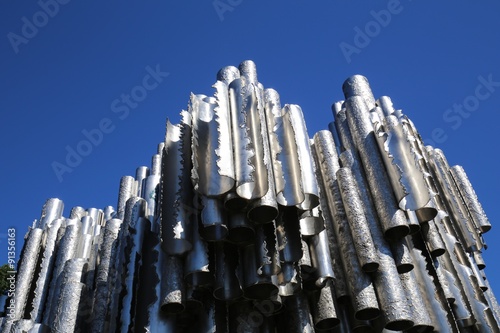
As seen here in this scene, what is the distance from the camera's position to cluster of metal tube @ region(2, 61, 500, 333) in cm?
511

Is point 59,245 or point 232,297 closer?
point 232,297

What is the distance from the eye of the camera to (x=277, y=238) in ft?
17.4

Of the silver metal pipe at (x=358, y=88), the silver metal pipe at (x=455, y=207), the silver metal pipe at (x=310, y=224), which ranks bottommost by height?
the silver metal pipe at (x=310, y=224)

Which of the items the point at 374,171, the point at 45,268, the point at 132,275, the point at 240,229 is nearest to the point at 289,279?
the point at 240,229

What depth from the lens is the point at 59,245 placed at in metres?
11.3

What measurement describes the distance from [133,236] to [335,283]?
2.62 m

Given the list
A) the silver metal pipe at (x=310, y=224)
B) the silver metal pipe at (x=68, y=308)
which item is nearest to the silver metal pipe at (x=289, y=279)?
the silver metal pipe at (x=310, y=224)

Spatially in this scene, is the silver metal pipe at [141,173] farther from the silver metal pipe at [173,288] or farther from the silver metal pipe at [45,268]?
the silver metal pipe at [173,288]

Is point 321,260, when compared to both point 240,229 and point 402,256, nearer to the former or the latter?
point 402,256

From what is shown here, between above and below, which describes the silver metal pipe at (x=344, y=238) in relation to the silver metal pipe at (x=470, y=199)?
below

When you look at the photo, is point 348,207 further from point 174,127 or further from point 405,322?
point 174,127

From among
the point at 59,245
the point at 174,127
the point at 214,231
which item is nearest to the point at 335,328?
the point at 214,231

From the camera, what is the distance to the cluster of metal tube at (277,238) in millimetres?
5113

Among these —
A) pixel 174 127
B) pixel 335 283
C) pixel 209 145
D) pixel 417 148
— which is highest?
pixel 417 148
